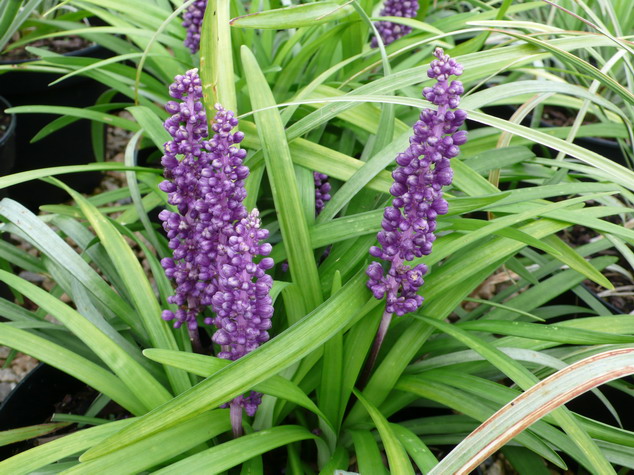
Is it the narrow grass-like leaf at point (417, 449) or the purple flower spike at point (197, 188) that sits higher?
the purple flower spike at point (197, 188)

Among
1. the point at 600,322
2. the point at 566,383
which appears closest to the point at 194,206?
the point at 566,383

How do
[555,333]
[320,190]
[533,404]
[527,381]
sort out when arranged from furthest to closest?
[320,190]
[555,333]
[527,381]
[533,404]

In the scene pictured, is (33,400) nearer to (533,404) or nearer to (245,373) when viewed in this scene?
(245,373)

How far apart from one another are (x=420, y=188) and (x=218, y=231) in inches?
17.5

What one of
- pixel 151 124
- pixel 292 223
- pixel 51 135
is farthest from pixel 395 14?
pixel 51 135

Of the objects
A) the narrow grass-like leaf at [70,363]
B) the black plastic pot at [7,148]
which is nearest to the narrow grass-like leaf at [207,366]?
the narrow grass-like leaf at [70,363]

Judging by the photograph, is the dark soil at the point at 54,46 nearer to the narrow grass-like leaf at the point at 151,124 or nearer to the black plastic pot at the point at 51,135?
the black plastic pot at the point at 51,135

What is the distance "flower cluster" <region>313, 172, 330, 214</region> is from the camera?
6.35ft

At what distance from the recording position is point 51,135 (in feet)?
10.7

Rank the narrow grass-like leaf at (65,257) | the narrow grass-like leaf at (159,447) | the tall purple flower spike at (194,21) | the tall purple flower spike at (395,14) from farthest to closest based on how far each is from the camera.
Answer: the tall purple flower spike at (395,14), the tall purple flower spike at (194,21), the narrow grass-like leaf at (65,257), the narrow grass-like leaf at (159,447)

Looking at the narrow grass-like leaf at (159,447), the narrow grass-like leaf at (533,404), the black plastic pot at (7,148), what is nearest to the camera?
the narrow grass-like leaf at (533,404)

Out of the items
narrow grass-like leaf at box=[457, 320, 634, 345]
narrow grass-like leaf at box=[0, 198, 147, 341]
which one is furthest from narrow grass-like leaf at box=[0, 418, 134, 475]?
narrow grass-like leaf at box=[457, 320, 634, 345]

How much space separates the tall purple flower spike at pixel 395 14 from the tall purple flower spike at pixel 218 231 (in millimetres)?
1287

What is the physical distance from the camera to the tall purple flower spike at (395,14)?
2.40 m
